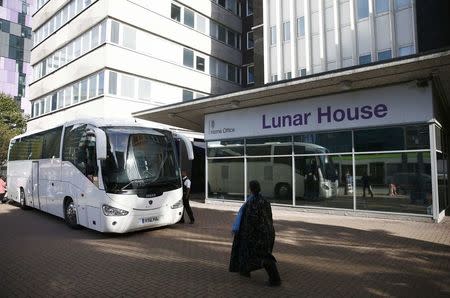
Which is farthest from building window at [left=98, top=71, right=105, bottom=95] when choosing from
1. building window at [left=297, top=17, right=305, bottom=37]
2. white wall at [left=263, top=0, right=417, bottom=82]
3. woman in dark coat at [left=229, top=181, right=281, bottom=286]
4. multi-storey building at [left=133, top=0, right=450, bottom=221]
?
woman in dark coat at [left=229, top=181, right=281, bottom=286]

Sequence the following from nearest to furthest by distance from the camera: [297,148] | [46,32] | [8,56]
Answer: [297,148] < [46,32] < [8,56]

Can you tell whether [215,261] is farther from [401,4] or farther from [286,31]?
[286,31]

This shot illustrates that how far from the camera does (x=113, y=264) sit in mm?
7230

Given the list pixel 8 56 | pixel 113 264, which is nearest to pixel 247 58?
pixel 113 264

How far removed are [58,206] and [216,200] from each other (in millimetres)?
7324

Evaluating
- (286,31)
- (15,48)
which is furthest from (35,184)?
(15,48)

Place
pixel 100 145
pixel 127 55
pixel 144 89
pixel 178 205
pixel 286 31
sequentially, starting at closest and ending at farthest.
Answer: pixel 100 145 → pixel 178 205 → pixel 127 55 → pixel 144 89 → pixel 286 31

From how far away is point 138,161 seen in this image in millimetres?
9938

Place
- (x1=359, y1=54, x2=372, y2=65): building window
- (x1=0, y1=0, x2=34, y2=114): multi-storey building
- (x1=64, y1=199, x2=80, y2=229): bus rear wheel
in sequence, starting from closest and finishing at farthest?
1. (x1=64, y1=199, x2=80, y2=229): bus rear wheel
2. (x1=359, y1=54, x2=372, y2=65): building window
3. (x1=0, y1=0, x2=34, y2=114): multi-storey building

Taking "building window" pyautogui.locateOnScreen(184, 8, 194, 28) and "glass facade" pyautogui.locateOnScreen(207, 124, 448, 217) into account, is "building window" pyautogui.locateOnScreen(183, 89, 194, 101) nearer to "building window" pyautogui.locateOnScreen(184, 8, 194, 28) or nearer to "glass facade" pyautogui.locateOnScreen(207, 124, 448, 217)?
"building window" pyautogui.locateOnScreen(184, 8, 194, 28)

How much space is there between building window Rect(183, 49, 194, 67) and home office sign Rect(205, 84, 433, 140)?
1254 cm

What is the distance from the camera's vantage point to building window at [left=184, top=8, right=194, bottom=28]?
29109 mm

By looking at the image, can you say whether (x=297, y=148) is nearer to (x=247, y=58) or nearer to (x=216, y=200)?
(x=216, y=200)

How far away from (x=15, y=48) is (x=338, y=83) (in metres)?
74.9
